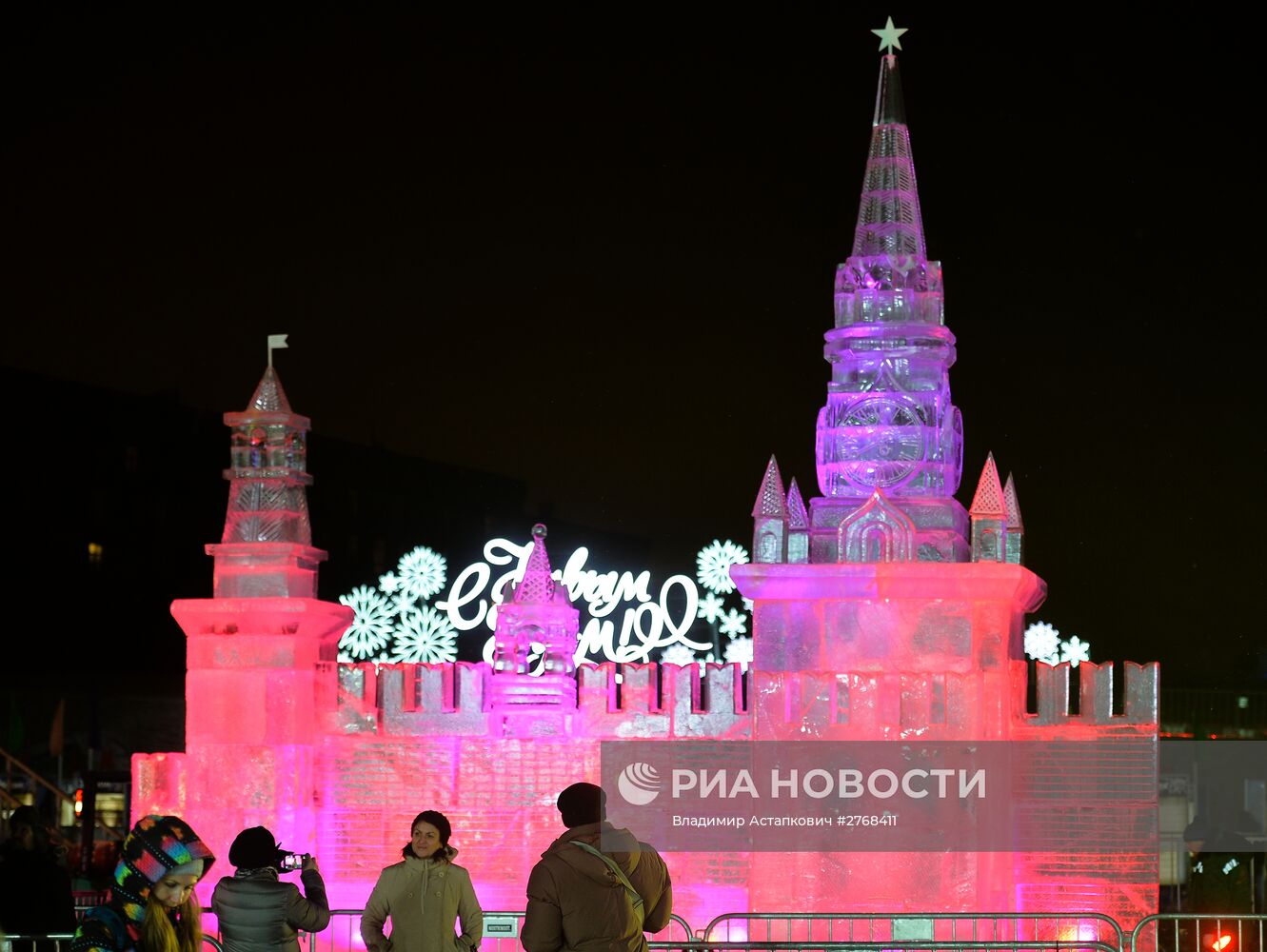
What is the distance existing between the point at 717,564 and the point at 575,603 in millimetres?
3339

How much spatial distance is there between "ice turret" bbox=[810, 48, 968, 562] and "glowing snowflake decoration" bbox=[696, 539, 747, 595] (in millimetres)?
6856

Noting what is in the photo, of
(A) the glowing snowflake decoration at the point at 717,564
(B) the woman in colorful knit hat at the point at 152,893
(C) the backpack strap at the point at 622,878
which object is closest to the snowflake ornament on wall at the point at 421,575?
(A) the glowing snowflake decoration at the point at 717,564

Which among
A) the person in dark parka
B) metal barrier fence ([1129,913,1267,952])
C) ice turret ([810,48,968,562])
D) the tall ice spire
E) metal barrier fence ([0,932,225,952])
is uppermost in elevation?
the tall ice spire

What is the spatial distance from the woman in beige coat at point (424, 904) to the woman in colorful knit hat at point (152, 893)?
5.29 feet

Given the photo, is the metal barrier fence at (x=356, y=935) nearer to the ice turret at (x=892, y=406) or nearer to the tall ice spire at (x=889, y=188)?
the ice turret at (x=892, y=406)

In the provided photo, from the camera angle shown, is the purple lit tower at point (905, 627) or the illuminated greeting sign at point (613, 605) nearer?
the purple lit tower at point (905, 627)

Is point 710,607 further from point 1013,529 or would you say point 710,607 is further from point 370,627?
point 1013,529

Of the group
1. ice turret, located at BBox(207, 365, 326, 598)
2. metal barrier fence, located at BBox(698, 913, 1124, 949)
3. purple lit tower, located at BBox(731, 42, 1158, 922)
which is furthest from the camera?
ice turret, located at BBox(207, 365, 326, 598)

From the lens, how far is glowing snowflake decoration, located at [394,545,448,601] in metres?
24.9

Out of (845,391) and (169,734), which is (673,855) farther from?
(169,734)

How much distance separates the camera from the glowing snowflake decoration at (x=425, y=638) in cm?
2461

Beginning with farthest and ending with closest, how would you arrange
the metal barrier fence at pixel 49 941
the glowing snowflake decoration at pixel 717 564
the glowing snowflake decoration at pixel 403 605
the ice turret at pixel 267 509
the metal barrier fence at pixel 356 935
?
the glowing snowflake decoration at pixel 717 564
the glowing snowflake decoration at pixel 403 605
the ice turret at pixel 267 509
the metal barrier fence at pixel 356 935
the metal barrier fence at pixel 49 941

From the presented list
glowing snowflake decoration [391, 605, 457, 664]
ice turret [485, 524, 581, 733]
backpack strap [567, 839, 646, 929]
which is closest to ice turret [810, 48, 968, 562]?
ice turret [485, 524, 581, 733]

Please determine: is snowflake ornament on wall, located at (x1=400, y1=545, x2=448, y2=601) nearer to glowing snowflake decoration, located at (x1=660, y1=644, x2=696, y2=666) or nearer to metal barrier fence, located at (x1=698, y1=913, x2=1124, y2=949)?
glowing snowflake decoration, located at (x1=660, y1=644, x2=696, y2=666)
